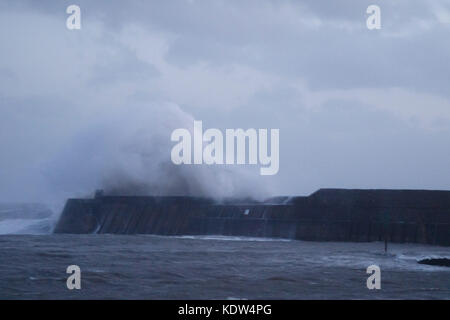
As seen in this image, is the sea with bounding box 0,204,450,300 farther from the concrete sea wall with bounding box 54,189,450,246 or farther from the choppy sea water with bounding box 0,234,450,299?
the concrete sea wall with bounding box 54,189,450,246

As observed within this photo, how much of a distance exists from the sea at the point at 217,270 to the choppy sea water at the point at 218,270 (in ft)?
0.07

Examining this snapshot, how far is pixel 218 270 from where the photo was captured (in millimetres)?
20766

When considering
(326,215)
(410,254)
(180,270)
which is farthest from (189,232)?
(180,270)

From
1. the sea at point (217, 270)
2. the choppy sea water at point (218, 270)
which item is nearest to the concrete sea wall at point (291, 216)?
the sea at point (217, 270)

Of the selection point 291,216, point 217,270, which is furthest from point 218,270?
point 291,216

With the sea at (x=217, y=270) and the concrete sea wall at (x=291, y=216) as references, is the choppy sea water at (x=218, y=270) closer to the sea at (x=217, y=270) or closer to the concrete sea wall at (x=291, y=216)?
the sea at (x=217, y=270)

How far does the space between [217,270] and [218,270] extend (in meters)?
0.03

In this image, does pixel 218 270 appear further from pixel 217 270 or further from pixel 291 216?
pixel 291 216

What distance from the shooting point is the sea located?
16.6m

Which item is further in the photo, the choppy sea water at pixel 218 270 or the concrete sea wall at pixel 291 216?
the concrete sea wall at pixel 291 216

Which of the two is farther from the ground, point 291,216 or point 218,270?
point 291,216

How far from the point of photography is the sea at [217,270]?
1656cm

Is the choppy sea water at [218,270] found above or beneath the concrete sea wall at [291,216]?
beneath

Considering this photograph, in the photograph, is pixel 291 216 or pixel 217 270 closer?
pixel 217 270
